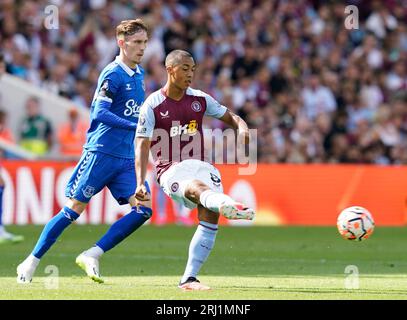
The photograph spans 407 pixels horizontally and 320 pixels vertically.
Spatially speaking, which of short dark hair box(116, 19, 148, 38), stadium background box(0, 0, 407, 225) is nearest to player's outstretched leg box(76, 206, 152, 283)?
short dark hair box(116, 19, 148, 38)

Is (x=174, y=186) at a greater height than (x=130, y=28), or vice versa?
(x=130, y=28)

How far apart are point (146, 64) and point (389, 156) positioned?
18.4 feet

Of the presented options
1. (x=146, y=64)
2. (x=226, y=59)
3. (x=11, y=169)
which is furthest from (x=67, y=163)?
(x=226, y=59)

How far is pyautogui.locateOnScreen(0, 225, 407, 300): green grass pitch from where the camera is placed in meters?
9.20

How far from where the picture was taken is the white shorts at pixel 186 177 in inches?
368

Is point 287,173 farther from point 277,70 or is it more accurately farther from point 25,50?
point 25,50

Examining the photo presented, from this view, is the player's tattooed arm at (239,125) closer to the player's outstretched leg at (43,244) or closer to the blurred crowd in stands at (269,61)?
the player's outstretched leg at (43,244)

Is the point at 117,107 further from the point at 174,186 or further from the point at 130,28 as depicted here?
the point at 174,186

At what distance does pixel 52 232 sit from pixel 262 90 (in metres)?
13.3

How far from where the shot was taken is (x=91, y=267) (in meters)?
9.84

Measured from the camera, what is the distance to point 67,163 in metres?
19.1

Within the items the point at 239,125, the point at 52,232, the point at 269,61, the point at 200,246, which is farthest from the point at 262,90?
the point at 200,246

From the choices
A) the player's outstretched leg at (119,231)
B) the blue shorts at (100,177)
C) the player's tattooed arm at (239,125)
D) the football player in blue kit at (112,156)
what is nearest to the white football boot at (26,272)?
the football player in blue kit at (112,156)
